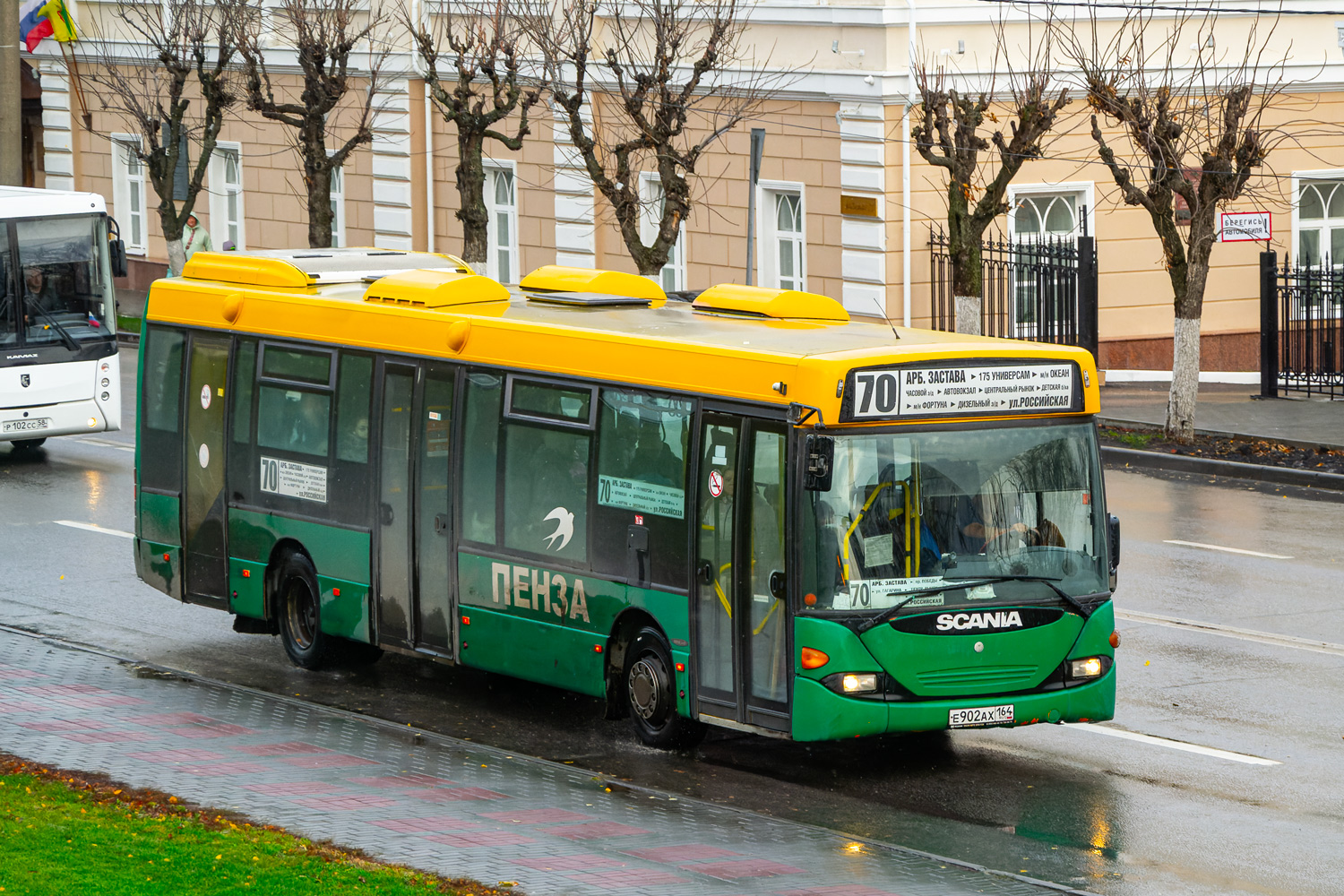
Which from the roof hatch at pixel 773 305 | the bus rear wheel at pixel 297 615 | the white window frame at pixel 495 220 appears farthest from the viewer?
the white window frame at pixel 495 220

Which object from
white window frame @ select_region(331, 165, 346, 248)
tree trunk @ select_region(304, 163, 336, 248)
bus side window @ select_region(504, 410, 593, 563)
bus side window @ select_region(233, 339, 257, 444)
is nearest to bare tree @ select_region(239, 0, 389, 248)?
tree trunk @ select_region(304, 163, 336, 248)

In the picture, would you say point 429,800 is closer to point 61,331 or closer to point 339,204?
point 61,331

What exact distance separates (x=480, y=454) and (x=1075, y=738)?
3.79 meters

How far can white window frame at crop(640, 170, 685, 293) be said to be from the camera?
30.7 metres

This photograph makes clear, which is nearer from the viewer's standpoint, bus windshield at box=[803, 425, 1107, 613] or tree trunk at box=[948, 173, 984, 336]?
bus windshield at box=[803, 425, 1107, 613]

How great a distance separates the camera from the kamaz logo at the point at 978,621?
1027cm

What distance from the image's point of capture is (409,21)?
32781 mm

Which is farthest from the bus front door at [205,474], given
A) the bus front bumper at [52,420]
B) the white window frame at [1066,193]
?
the white window frame at [1066,193]

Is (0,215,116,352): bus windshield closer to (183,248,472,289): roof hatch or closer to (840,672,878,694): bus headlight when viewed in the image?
(183,248,472,289): roof hatch

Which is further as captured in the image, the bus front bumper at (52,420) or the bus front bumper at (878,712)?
the bus front bumper at (52,420)

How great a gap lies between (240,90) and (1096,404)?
105 feet

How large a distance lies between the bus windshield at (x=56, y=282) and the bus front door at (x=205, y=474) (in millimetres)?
8396

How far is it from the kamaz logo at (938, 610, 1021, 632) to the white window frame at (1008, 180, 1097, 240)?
18.4 metres

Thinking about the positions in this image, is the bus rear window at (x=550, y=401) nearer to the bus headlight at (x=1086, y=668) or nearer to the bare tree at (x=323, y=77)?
the bus headlight at (x=1086, y=668)
